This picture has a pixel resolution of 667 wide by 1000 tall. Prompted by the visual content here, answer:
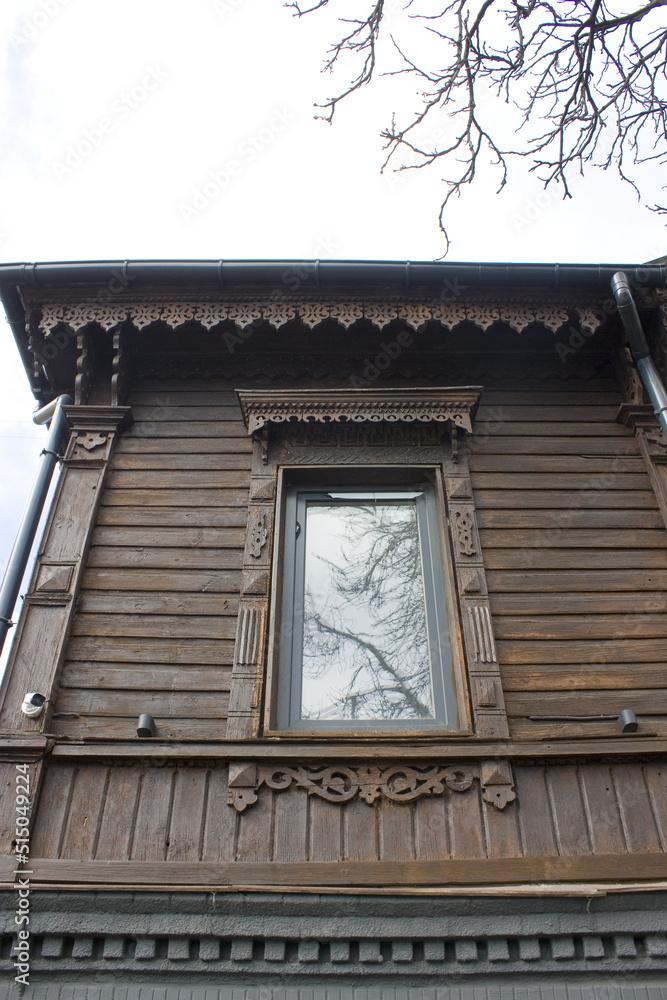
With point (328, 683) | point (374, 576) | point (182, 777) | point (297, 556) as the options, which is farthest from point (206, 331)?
point (182, 777)

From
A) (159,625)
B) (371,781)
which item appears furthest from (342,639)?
(159,625)

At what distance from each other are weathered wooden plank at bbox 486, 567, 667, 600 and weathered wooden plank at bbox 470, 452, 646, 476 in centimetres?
78

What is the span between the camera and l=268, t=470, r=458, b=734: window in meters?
4.38

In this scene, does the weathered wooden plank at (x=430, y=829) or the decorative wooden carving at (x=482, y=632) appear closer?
the weathered wooden plank at (x=430, y=829)

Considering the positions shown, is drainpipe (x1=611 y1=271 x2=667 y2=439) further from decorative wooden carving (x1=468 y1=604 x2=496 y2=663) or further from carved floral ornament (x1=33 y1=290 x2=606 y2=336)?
decorative wooden carving (x1=468 y1=604 x2=496 y2=663)

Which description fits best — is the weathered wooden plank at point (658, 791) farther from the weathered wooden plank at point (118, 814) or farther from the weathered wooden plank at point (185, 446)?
the weathered wooden plank at point (185, 446)

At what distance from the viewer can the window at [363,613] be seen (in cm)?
438

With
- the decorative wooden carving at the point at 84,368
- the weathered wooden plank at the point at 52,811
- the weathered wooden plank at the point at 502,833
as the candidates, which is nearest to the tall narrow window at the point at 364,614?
the weathered wooden plank at the point at 502,833

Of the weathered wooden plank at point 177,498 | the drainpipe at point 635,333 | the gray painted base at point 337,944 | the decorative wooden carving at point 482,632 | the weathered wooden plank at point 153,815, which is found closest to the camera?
the gray painted base at point 337,944

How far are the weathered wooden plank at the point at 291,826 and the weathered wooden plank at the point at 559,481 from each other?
2.16 metres

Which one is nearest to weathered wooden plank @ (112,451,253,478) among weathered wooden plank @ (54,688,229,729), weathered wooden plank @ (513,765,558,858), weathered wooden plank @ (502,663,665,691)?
weathered wooden plank @ (54,688,229,729)

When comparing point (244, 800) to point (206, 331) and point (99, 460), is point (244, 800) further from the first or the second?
point (206, 331)

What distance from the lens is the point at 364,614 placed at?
4742mm

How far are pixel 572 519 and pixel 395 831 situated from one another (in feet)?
7.48
